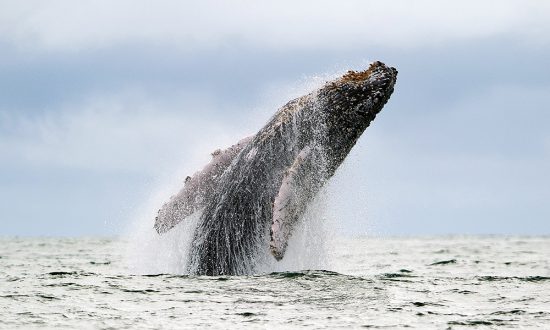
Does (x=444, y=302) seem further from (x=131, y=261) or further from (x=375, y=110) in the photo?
(x=131, y=261)

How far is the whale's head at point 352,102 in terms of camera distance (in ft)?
44.9

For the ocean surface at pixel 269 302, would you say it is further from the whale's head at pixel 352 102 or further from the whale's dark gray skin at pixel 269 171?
the whale's head at pixel 352 102

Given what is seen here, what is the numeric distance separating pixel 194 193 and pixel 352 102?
288cm

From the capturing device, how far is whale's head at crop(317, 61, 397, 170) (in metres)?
13.7

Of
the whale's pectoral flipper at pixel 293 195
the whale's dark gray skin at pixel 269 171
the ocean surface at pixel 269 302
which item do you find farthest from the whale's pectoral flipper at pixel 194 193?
the whale's pectoral flipper at pixel 293 195

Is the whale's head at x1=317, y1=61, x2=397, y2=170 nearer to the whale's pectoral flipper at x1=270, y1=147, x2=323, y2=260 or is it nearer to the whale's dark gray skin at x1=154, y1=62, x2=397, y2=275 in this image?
the whale's dark gray skin at x1=154, y1=62, x2=397, y2=275

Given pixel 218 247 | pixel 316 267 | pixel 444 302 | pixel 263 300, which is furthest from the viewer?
pixel 316 267

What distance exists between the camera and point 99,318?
10.5 meters

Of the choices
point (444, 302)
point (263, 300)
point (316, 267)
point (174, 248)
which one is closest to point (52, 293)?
point (174, 248)

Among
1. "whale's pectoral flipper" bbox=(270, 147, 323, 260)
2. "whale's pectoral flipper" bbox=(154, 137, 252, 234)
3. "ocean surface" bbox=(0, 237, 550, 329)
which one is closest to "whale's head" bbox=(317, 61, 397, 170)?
"whale's pectoral flipper" bbox=(270, 147, 323, 260)

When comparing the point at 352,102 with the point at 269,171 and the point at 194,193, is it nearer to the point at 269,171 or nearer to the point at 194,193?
the point at 269,171

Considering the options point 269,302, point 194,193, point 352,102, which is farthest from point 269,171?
point 269,302

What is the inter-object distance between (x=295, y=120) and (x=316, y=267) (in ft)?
7.92

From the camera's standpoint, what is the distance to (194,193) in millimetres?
14047
